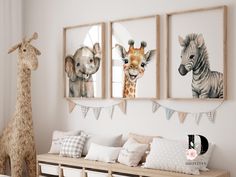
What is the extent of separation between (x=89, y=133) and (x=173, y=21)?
4.68ft

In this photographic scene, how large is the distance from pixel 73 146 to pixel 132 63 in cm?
97

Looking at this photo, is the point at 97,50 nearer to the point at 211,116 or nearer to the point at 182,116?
the point at 182,116

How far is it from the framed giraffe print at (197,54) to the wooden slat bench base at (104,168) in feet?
2.24

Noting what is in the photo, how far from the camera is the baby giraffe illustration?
3.96 m

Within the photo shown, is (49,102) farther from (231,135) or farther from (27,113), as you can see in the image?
(231,135)

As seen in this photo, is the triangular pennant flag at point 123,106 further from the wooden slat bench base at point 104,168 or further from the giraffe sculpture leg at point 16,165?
the giraffe sculpture leg at point 16,165

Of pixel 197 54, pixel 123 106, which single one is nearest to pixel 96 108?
pixel 123 106

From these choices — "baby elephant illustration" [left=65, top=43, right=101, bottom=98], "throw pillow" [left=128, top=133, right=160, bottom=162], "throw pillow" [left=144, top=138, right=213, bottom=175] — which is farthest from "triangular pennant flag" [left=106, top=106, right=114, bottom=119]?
"throw pillow" [left=144, top=138, right=213, bottom=175]

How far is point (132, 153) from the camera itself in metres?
3.67

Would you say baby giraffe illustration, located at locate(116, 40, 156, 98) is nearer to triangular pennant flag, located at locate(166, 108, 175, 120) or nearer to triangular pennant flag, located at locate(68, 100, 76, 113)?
triangular pennant flag, located at locate(166, 108, 175, 120)

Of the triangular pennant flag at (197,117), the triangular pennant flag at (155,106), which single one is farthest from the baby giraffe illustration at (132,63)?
the triangular pennant flag at (197,117)

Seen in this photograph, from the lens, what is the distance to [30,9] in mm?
4906

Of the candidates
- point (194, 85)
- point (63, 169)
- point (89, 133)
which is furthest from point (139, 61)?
point (63, 169)

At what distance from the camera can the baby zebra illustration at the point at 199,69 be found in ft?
11.7
